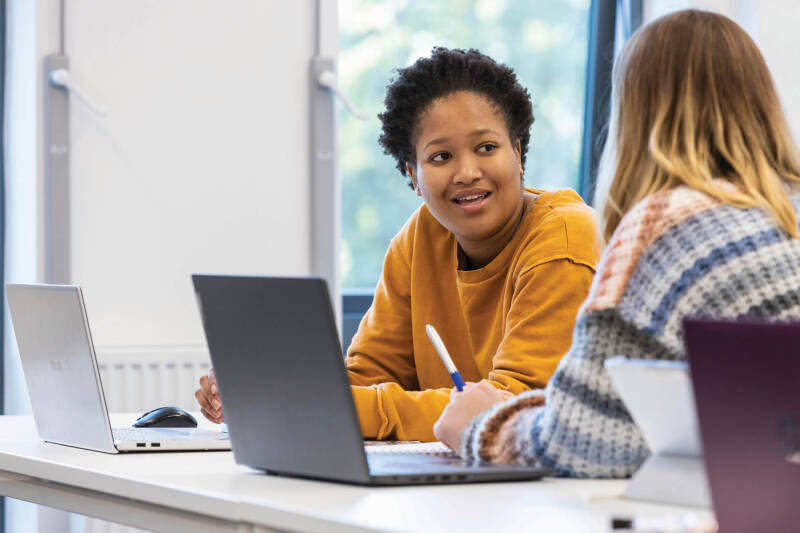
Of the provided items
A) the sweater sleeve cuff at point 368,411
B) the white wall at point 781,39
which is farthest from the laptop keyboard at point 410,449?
the white wall at point 781,39

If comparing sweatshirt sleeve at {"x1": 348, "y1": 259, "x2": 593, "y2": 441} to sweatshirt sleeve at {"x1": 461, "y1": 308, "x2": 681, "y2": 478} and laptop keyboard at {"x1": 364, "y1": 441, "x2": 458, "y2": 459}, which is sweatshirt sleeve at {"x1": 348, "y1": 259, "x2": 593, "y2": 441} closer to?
laptop keyboard at {"x1": 364, "y1": 441, "x2": 458, "y2": 459}

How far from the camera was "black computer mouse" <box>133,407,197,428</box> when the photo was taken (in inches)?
68.4

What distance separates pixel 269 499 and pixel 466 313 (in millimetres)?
869

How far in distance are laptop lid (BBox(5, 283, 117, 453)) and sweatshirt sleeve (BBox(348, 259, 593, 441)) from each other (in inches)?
13.9

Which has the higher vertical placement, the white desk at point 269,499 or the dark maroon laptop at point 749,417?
the dark maroon laptop at point 749,417

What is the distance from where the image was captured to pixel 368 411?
5.16ft

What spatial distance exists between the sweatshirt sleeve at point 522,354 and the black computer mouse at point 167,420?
12.0 inches

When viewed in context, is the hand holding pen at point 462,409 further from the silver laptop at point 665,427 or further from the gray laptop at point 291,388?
the silver laptop at point 665,427

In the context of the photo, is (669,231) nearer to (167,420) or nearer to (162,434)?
(162,434)

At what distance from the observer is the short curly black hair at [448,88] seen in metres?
1.91

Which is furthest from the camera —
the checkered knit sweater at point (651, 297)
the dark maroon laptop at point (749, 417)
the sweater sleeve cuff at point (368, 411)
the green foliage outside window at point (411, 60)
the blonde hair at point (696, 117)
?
the green foliage outside window at point (411, 60)

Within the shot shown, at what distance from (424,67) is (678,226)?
35.7 inches

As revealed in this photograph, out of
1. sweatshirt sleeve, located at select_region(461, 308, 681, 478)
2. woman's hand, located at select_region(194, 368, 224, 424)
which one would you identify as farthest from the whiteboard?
sweatshirt sleeve, located at select_region(461, 308, 681, 478)

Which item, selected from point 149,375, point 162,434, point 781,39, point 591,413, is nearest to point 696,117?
point 591,413
